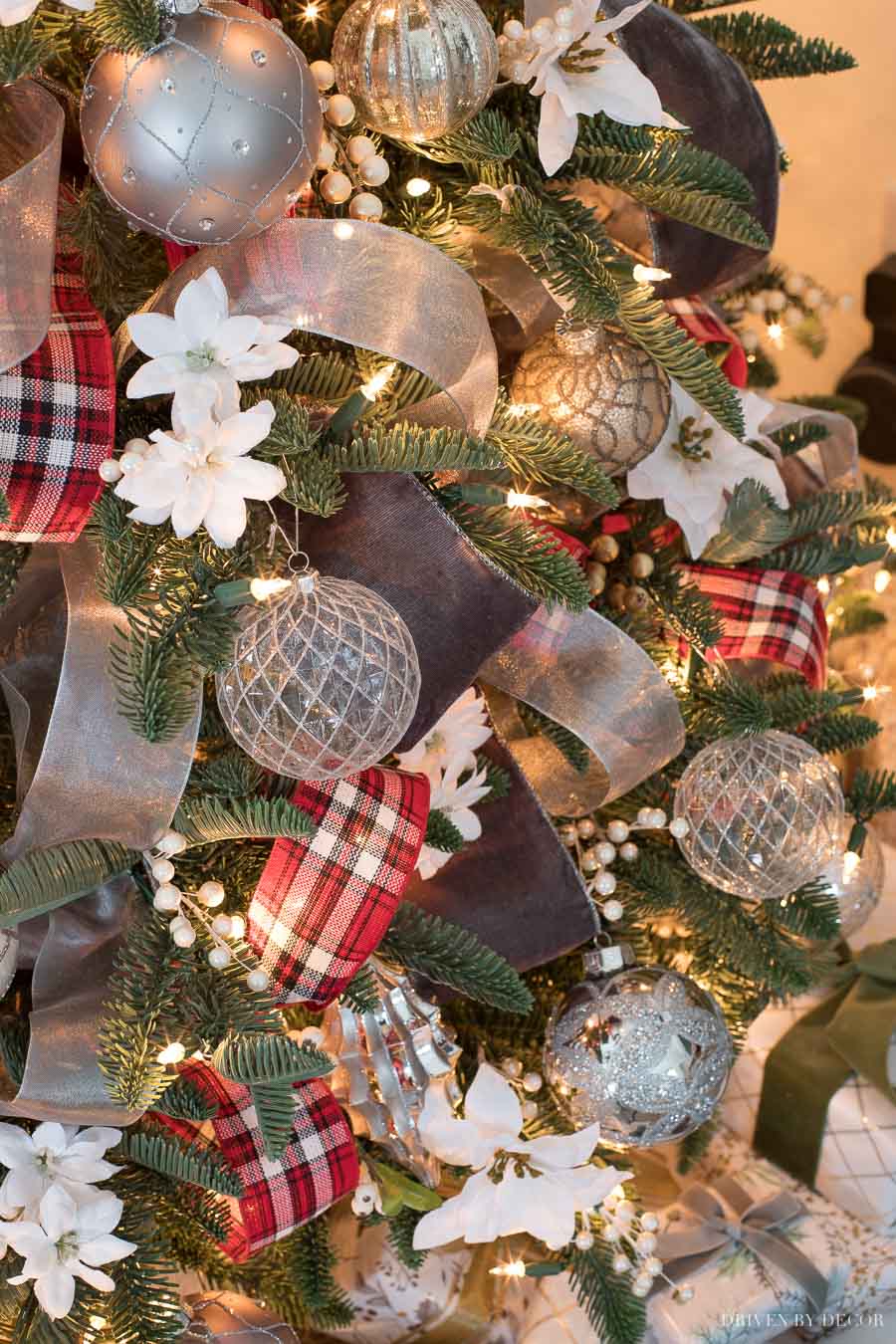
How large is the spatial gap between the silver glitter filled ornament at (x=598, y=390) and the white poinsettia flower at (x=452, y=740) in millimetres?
164

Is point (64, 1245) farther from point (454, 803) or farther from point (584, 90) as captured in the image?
point (584, 90)

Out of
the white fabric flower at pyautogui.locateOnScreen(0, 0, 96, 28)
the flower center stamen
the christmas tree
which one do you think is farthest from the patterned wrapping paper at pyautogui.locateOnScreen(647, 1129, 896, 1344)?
the white fabric flower at pyautogui.locateOnScreen(0, 0, 96, 28)

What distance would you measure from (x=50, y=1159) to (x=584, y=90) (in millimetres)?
570

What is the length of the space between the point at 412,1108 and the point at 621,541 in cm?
39

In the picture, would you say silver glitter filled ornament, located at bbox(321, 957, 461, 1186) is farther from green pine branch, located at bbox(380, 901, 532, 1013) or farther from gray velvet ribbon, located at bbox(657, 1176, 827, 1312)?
gray velvet ribbon, located at bbox(657, 1176, 827, 1312)

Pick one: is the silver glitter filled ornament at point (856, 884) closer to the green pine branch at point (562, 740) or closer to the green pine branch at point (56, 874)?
the green pine branch at point (562, 740)

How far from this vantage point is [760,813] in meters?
0.78

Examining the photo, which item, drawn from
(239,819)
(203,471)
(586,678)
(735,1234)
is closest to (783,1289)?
(735,1234)

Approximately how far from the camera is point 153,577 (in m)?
0.57

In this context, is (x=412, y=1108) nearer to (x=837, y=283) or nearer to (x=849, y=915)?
(x=849, y=915)

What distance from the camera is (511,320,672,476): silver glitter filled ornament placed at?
0.73 m

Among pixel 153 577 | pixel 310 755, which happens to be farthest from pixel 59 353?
pixel 310 755

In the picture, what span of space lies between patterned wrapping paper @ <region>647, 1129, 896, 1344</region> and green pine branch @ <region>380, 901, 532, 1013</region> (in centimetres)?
40

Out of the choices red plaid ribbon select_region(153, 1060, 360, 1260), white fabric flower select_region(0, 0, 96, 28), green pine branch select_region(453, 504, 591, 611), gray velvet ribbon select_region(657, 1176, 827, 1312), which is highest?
white fabric flower select_region(0, 0, 96, 28)
